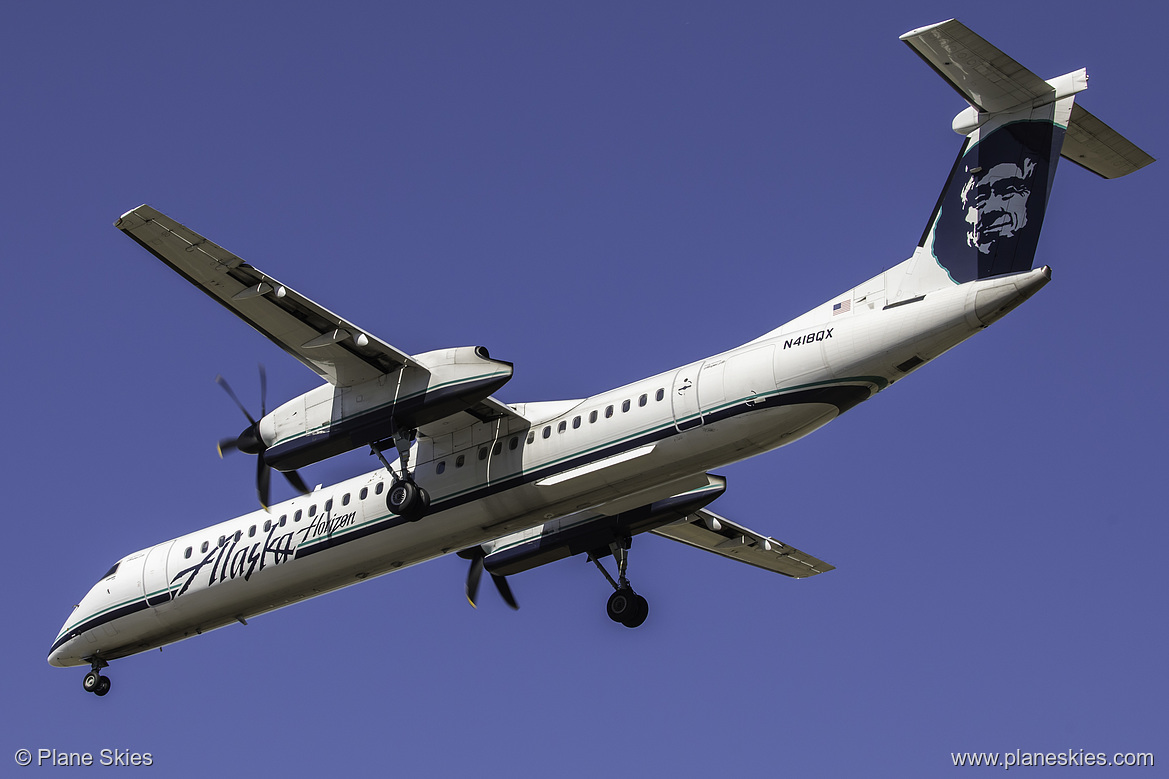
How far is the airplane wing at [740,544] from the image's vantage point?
27.5 m

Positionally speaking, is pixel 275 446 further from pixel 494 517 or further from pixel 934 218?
pixel 934 218

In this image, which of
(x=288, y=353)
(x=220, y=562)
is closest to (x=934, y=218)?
(x=288, y=353)

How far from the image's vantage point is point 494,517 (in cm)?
2245

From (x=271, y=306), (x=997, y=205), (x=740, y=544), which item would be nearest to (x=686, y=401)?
(x=997, y=205)

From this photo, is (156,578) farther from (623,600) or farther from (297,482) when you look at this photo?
(623,600)

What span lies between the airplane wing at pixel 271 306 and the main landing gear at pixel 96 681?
8.66 meters

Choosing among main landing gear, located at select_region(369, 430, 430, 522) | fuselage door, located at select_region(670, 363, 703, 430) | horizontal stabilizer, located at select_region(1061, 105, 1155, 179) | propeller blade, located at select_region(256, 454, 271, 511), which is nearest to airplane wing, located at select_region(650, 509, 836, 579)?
main landing gear, located at select_region(369, 430, 430, 522)

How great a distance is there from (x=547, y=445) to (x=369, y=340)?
3222 mm

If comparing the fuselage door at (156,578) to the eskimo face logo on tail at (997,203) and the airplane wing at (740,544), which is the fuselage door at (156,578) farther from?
the eskimo face logo on tail at (997,203)

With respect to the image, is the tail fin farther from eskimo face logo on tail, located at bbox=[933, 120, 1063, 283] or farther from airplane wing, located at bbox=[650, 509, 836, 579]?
airplane wing, located at bbox=[650, 509, 836, 579]

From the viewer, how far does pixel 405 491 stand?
73.0 ft

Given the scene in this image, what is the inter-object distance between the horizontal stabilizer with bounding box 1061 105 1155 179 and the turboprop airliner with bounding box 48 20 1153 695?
0.03m

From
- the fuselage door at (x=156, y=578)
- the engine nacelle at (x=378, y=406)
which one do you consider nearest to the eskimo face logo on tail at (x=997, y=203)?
the engine nacelle at (x=378, y=406)

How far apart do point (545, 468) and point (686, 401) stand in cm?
269
